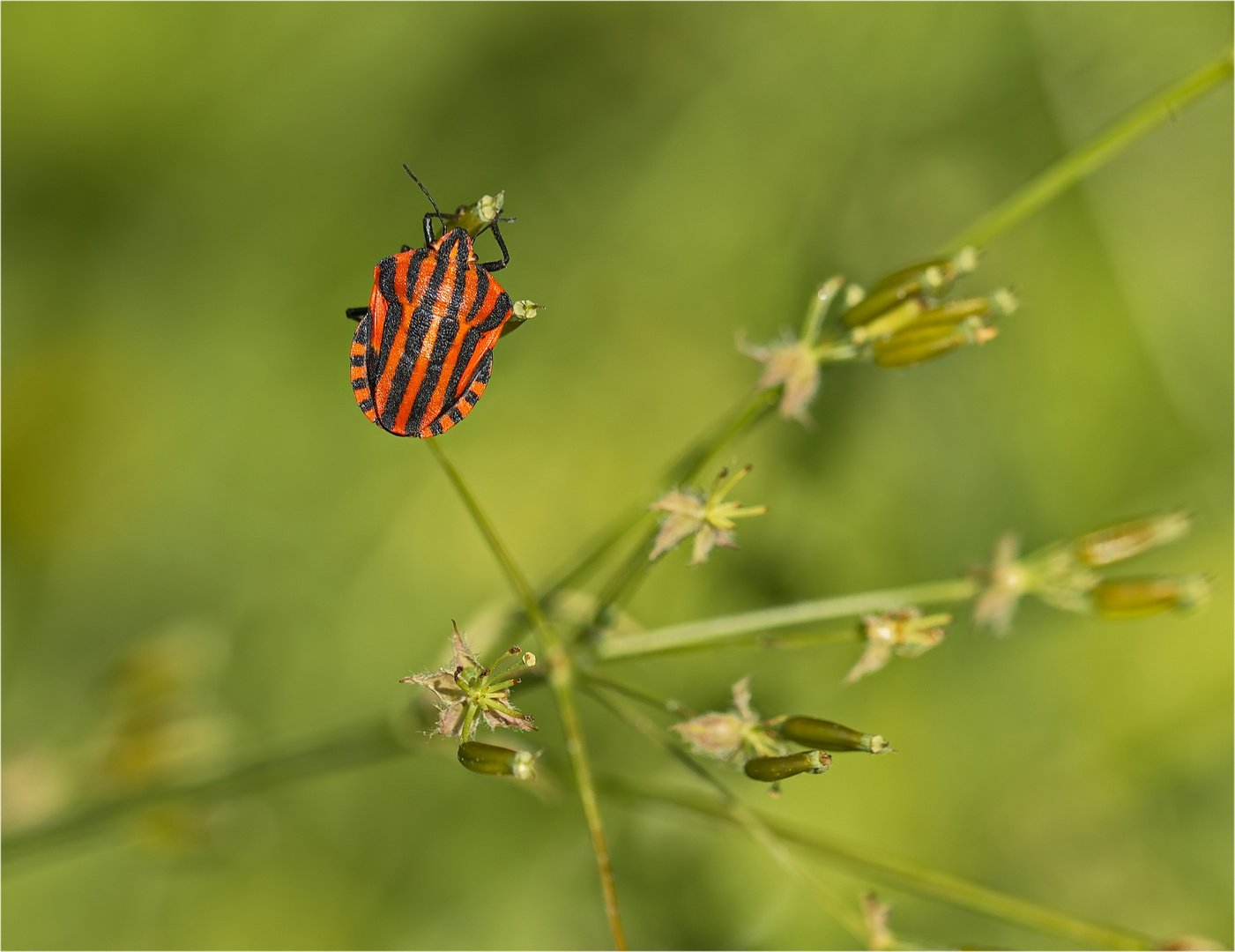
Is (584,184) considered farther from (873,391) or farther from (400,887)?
(400,887)

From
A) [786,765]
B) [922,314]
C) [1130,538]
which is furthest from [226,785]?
[1130,538]

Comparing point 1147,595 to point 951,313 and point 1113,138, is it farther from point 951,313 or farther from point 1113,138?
point 1113,138

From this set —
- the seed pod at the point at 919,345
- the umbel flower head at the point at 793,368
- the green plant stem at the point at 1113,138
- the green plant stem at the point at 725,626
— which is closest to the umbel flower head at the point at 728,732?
the green plant stem at the point at 725,626

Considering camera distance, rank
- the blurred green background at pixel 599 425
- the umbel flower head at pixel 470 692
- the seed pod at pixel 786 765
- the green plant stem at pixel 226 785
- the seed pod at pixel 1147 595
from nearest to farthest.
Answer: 1. the umbel flower head at pixel 470 692
2. the seed pod at pixel 786 765
3. the seed pod at pixel 1147 595
4. the green plant stem at pixel 226 785
5. the blurred green background at pixel 599 425

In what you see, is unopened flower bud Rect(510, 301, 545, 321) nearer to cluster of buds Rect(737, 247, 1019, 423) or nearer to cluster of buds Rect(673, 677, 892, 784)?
cluster of buds Rect(737, 247, 1019, 423)

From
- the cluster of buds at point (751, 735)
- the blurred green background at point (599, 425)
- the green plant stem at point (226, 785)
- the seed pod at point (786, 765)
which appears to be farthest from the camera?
the blurred green background at point (599, 425)

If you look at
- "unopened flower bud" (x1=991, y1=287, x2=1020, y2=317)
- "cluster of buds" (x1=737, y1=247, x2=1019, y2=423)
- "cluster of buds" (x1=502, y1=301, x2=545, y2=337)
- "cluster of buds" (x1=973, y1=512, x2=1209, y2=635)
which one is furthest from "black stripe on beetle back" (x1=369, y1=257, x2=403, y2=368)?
"cluster of buds" (x1=973, y1=512, x2=1209, y2=635)

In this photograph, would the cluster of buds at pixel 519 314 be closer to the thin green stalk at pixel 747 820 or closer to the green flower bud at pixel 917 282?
the green flower bud at pixel 917 282
